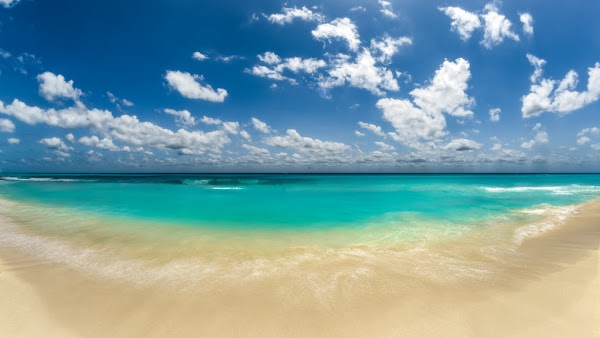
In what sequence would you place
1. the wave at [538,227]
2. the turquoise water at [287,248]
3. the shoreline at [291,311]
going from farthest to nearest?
1. the wave at [538,227]
2. the turquoise water at [287,248]
3. the shoreline at [291,311]

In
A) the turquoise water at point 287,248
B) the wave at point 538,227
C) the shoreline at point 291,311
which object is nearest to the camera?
the shoreline at point 291,311

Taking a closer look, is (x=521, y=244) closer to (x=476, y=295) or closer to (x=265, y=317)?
(x=476, y=295)

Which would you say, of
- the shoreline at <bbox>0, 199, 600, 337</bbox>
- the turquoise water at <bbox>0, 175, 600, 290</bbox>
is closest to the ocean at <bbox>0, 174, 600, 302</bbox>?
the turquoise water at <bbox>0, 175, 600, 290</bbox>

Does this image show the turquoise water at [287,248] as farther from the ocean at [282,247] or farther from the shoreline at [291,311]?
the shoreline at [291,311]

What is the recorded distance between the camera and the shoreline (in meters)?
3.41

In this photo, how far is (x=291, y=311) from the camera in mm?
3873

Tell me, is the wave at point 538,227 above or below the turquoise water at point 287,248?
below

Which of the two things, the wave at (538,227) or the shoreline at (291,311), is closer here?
the shoreline at (291,311)

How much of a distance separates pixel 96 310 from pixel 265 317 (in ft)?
8.78

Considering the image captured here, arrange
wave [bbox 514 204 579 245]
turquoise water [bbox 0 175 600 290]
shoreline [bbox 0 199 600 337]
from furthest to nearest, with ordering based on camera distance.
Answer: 1. wave [bbox 514 204 579 245]
2. turquoise water [bbox 0 175 600 290]
3. shoreline [bbox 0 199 600 337]

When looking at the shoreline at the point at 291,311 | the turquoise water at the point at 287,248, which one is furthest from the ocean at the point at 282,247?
the shoreline at the point at 291,311

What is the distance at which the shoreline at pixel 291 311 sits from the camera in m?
3.41

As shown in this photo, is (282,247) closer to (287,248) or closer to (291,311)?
(287,248)

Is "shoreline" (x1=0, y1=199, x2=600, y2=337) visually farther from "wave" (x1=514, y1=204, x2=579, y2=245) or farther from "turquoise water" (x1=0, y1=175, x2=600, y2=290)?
"wave" (x1=514, y1=204, x2=579, y2=245)
